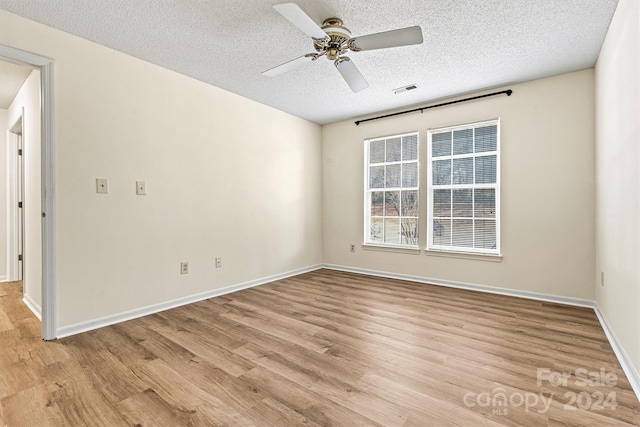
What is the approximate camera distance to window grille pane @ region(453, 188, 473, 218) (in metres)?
3.90

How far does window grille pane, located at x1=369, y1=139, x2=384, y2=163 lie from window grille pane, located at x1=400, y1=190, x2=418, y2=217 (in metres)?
0.69

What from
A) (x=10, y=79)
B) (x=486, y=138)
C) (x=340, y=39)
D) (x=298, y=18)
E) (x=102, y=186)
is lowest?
(x=102, y=186)

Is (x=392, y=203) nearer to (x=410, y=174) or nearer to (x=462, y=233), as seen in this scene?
(x=410, y=174)

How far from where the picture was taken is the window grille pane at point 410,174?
4340 millimetres

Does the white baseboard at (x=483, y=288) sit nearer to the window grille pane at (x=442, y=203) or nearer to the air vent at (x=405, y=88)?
the window grille pane at (x=442, y=203)

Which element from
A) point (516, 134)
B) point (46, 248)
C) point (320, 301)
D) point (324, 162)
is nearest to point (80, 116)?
point (46, 248)

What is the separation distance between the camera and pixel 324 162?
5.31 meters

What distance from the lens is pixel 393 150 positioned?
15.0 ft

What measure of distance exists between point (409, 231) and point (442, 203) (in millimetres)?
620

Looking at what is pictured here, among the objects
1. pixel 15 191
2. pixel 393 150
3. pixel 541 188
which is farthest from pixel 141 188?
pixel 541 188

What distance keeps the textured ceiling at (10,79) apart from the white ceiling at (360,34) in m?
1.10

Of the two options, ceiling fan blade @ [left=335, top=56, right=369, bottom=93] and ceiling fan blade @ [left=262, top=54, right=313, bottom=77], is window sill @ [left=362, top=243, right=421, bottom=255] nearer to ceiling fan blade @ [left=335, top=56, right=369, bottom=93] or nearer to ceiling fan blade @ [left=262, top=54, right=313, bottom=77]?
ceiling fan blade @ [left=335, top=56, right=369, bottom=93]

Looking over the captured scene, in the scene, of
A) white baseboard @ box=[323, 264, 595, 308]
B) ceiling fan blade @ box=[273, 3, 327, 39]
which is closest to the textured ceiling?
ceiling fan blade @ box=[273, 3, 327, 39]

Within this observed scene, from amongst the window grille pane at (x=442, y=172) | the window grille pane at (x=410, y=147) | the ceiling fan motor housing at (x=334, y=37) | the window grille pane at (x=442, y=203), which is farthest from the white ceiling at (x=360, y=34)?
the window grille pane at (x=442, y=203)
